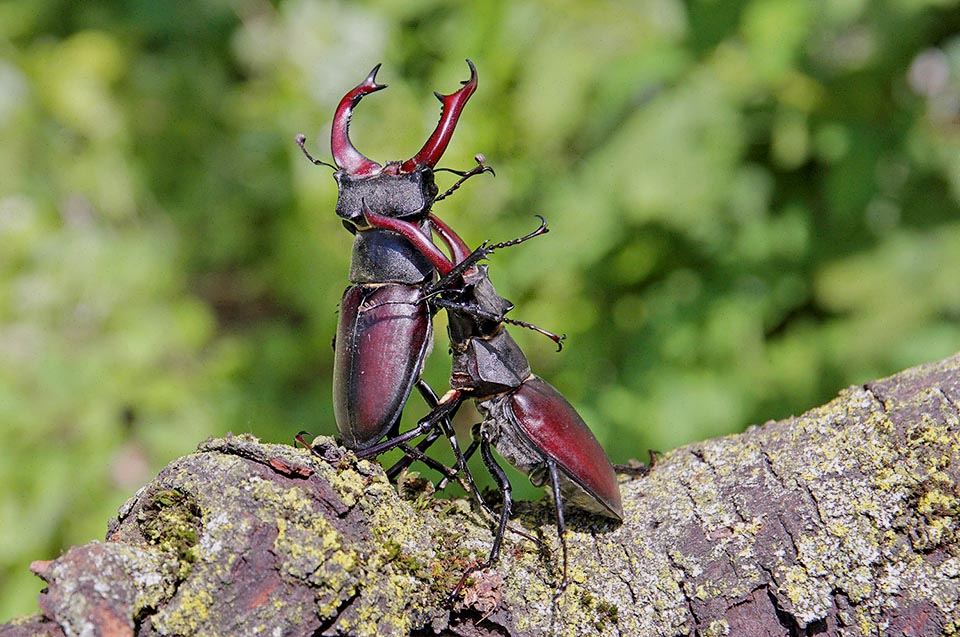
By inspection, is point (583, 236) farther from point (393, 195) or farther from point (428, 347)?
point (428, 347)

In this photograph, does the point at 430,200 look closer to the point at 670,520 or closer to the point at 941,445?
the point at 670,520

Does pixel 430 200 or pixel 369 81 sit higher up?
pixel 369 81

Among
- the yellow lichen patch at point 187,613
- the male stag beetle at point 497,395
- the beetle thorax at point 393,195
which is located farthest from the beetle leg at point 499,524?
the beetle thorax at point 393,195

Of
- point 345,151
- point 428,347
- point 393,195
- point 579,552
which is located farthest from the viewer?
point 345,151

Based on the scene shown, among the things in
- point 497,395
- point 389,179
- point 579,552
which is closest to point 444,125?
point 389,179

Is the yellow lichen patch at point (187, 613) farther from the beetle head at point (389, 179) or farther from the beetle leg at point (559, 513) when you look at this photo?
the beetle head at point (389, 179)

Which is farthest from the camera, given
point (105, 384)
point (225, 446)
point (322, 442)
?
Answer: point (105, 384)

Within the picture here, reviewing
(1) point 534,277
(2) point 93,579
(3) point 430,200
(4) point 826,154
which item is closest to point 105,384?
(1) point 534,277
